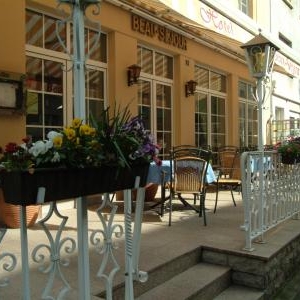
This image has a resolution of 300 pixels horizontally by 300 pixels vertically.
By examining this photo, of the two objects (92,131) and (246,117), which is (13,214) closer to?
(92,131)

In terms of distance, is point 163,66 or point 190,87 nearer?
point 163,66

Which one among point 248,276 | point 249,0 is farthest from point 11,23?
point 249,0

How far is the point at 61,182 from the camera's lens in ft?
6.82

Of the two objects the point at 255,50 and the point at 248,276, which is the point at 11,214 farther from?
the point at 255,50

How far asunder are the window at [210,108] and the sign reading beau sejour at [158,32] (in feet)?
3.92

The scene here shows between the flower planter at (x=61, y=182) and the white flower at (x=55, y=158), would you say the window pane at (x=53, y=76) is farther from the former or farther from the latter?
the white flower at (x=55, y=158)

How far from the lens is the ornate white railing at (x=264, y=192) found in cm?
423

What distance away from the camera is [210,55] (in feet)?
34.3

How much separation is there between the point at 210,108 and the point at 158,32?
9.61 ft

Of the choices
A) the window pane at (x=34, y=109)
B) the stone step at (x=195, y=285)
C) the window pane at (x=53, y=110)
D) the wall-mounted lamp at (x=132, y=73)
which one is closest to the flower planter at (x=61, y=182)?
the stone step at (x=195, y=285)

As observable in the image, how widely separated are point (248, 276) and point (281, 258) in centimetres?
58

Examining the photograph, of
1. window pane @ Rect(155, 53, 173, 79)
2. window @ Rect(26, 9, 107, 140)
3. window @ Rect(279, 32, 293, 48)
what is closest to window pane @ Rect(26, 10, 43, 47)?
window @ Rect(26, 9, 107, 140)

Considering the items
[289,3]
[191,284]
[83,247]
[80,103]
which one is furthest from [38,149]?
[289,3]

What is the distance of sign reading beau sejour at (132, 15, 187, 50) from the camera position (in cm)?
779
